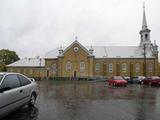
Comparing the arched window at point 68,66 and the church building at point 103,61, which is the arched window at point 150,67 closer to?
the church building at point 103,61

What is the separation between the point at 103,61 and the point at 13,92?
200ft

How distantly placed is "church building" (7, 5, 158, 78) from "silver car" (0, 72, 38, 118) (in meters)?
55.5

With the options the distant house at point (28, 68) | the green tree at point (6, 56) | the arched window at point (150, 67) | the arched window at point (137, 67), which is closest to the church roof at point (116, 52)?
the arched window at point (137, 67)

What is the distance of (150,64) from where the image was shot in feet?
220

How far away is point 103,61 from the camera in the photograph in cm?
6794

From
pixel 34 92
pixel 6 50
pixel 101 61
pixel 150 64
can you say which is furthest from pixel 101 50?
pixel 34 92

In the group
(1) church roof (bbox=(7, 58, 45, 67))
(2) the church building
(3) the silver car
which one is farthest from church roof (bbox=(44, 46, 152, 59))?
(3) the silver car

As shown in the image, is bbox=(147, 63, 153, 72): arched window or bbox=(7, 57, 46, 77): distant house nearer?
bbox=(147, 63, 153, 72): arched window

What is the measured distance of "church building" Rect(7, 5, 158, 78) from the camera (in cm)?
6569

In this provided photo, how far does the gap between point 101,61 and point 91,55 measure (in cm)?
422

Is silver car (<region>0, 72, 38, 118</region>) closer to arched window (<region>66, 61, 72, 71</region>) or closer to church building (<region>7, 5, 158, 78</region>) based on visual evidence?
church building (<region>7, 5, 158, 78</region>)

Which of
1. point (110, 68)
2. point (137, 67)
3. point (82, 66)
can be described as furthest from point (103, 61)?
point (137, 67)

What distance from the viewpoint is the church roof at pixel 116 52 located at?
68.4 metres

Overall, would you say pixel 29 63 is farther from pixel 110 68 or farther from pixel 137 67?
pixel 137 67
